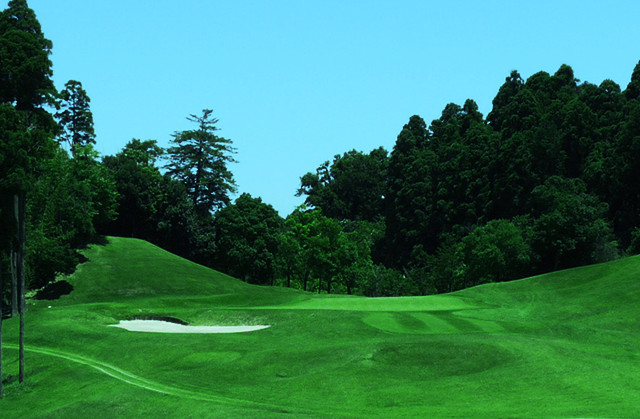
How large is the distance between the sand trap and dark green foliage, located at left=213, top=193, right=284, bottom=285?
5245 centimetres

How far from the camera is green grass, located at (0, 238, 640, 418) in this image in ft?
103

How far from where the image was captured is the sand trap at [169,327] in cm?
5378

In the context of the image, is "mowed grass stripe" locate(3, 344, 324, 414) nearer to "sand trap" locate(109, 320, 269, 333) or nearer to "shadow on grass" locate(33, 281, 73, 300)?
"sand trap" locate(109, 320, 269, 333)

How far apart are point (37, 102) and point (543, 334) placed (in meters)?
46.2

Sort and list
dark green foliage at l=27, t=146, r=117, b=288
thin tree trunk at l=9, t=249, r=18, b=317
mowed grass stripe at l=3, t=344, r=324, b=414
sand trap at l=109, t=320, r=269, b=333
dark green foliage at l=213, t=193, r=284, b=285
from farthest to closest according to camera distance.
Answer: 1. dark green foliage at l=213, t=193, r=284, b=285
2. dark green foliage at l=27, t=146, r=117, b=288
3. thin tree trunk at l=9, t=249, r=18, b=317
4. sand trap at l=109, t=320, r=269, b=333
5. mowed grass stripe at l=3, t=344, r=324, b=414

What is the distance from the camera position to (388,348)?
129 ft

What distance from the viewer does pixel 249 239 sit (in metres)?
115

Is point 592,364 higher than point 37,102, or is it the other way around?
point 37,102

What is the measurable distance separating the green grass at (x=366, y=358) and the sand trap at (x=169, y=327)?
5.08ft

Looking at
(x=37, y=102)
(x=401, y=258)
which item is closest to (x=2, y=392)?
(x=37, y=102)

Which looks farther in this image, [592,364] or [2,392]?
[2,392]

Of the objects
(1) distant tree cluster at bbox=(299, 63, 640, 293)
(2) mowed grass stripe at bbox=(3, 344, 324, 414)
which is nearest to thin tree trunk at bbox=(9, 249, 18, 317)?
(2) mowed grass stripe at bbox=(3, 344, 324, 414)

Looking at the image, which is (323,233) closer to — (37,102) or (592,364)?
(37,102)

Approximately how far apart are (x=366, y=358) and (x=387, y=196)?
130799 mm
